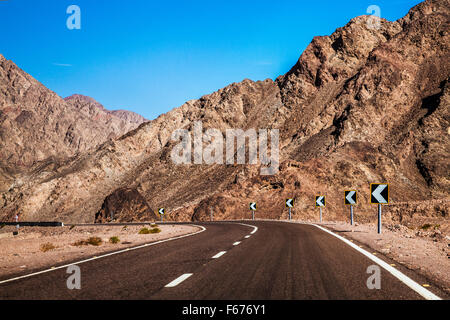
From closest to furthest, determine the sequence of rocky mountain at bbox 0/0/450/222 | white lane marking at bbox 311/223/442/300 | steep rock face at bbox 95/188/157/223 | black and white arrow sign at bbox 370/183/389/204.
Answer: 1. white lane marking at bbox 311/223/442/300
2. black and white arrow sign at bbox 370/183/389/204
3. rocky mountain at bbox 0/0/450/222
4. steep rock face at bbox 95/188/157/223

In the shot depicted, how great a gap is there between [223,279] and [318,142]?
64.2m

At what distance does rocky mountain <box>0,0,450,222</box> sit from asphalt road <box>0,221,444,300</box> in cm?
4106

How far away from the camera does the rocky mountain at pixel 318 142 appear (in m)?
57.7

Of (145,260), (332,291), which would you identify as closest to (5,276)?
(145,260)

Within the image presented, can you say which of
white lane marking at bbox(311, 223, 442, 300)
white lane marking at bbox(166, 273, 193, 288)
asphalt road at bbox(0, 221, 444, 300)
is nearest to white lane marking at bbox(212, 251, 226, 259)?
asphalt road at bbox(0, 221, 444, 300)

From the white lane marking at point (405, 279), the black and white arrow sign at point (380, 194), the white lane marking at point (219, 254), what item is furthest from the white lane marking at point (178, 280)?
the black and white arrow sign at point (380, 194)

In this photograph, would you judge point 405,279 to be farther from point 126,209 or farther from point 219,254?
point 126,209

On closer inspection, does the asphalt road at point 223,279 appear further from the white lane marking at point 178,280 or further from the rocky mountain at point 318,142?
the rocky mountain at point 318,142

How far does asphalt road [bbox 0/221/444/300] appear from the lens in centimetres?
616

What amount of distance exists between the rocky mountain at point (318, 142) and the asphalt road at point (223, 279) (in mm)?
41063

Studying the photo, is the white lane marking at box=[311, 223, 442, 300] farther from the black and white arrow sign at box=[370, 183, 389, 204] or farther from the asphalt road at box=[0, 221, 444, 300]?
the black and white arrow sign at box=[370, 183, 389, 204]

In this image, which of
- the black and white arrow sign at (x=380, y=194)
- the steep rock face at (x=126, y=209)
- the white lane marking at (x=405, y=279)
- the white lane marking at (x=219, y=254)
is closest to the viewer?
the white lane marking at (x=405, y=279)
